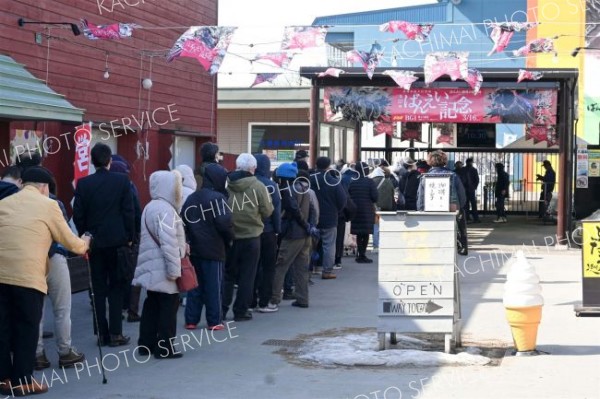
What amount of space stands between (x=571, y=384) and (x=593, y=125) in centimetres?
1905

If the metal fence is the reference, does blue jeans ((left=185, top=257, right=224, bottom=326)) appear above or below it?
below

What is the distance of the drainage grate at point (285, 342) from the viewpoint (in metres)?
9.72

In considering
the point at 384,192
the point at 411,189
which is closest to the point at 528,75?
the point at 411,189

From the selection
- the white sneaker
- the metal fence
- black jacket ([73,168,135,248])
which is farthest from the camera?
the metal fence

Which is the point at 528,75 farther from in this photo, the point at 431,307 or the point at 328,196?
the point at 431,307

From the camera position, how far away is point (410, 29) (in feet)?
48.5

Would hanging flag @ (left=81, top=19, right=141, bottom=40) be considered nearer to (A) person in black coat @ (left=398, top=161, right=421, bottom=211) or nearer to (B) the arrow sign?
(A) person in black coat @ (left=398, top=161, right=421, bottom=211)

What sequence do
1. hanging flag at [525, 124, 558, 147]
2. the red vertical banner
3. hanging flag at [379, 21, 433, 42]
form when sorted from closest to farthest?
the red vertical banner
hanging flag at [379, 21, 433, 42]
hanging flag at [525, 124, 558, 147]

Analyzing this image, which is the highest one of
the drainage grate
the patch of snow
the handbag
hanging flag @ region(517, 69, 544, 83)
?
hanging flag @ region(517, 69, 544, 83)

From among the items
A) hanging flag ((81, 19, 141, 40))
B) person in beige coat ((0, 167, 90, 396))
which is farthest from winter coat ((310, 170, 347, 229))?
person in beige coat ((0, 167, 90, 396))

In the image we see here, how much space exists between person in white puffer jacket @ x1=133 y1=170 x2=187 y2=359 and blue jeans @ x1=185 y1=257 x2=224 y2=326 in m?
1.08

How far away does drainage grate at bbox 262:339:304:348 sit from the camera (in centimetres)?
972

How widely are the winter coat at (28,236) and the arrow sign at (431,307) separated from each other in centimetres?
342

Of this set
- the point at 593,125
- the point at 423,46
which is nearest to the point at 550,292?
the point at 593,125
